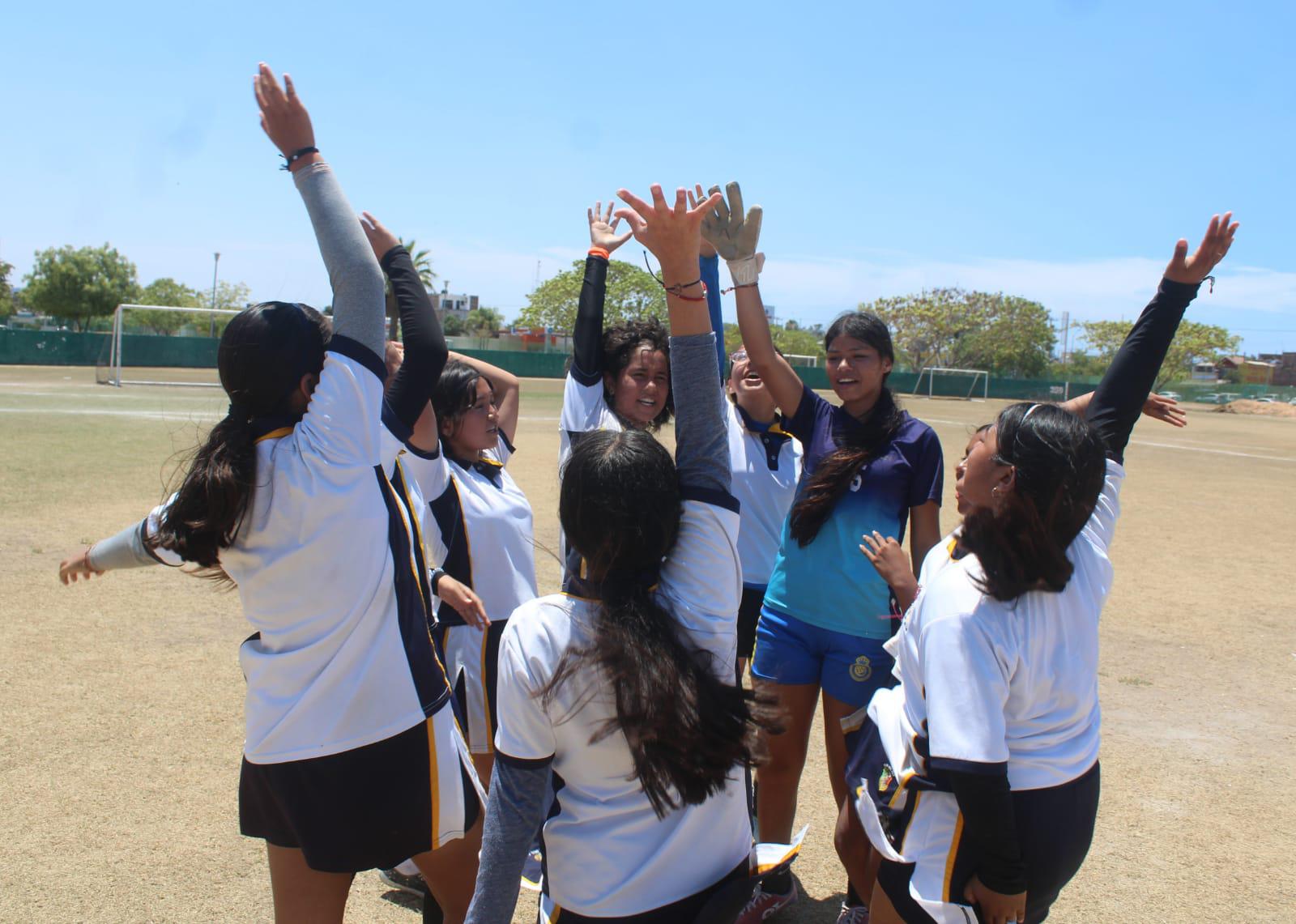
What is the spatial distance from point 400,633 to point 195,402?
2471 cm

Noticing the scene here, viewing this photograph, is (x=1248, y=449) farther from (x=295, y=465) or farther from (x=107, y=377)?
(x=107, y=377)

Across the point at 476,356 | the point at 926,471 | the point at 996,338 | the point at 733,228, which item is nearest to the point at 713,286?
the point at 733,228

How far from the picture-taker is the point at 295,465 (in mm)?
2002

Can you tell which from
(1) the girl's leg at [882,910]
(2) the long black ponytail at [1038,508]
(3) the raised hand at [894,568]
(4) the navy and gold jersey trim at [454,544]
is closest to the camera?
(2) the long black ponytail at [1038,508]

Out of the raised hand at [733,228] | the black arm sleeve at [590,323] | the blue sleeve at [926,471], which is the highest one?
the raised hand at [733,228]

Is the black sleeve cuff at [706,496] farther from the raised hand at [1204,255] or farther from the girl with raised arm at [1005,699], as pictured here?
the raised hand at [1204,255]

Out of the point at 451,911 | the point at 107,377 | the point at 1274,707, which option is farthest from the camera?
the point at 107,377

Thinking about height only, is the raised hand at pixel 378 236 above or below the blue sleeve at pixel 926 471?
above

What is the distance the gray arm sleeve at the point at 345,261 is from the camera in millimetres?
2049

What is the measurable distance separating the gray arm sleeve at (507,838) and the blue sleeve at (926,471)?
2.08m

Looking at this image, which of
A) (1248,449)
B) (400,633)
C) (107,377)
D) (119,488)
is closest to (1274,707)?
(400,633)

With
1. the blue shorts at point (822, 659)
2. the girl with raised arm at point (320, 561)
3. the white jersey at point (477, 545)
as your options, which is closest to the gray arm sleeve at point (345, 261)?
the girl with raised arm at point (320, 561)

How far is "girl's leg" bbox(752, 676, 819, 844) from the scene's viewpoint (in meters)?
3.43

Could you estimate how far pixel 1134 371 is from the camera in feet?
8.15
